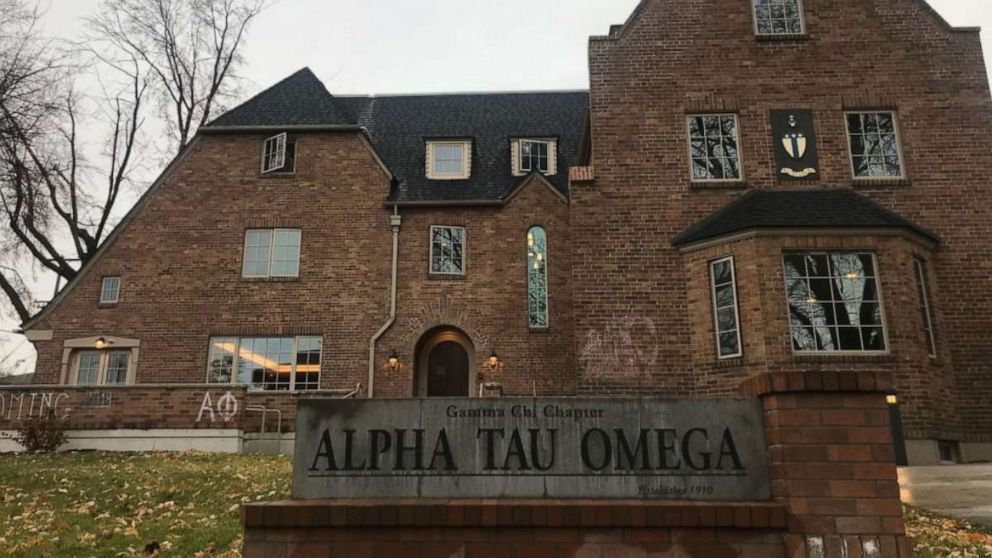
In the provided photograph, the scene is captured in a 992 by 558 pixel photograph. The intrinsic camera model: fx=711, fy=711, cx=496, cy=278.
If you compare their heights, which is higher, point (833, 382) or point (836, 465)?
point (833, 382)

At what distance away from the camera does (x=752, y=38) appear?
1541 centimetres

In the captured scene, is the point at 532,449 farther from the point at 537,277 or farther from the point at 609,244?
the point at 537,277

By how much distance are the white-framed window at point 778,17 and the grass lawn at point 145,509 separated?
1089 cm

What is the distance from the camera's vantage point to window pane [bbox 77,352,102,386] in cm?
1841

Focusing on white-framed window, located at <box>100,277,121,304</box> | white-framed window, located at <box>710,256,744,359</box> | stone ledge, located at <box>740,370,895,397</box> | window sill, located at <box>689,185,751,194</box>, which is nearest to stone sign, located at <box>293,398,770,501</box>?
stone ledge, located at <box>740,370,895,397</box>

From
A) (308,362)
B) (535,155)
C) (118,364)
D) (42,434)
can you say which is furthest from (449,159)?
(42,434)

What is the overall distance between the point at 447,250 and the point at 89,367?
32.2ft

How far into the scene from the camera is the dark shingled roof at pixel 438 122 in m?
19.9

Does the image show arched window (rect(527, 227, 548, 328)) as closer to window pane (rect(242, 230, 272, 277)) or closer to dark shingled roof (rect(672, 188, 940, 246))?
dark shingled roof (rect(672, 188, 940, 246))

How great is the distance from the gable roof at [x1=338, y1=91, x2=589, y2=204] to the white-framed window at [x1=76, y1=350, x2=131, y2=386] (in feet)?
26.7

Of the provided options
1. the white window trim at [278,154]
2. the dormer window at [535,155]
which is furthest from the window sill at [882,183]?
the white window trim at [278,154]

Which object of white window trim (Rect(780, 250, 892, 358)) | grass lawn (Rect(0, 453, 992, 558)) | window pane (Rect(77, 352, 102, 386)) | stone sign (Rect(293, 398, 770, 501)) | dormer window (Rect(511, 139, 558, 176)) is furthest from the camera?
dormer window (Rect(511, 139, 558, 176))

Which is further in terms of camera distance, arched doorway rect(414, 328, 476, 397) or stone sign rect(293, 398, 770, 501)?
arched doorway rect(414, 328, 476, 397)

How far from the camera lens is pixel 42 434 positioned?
14531mm
